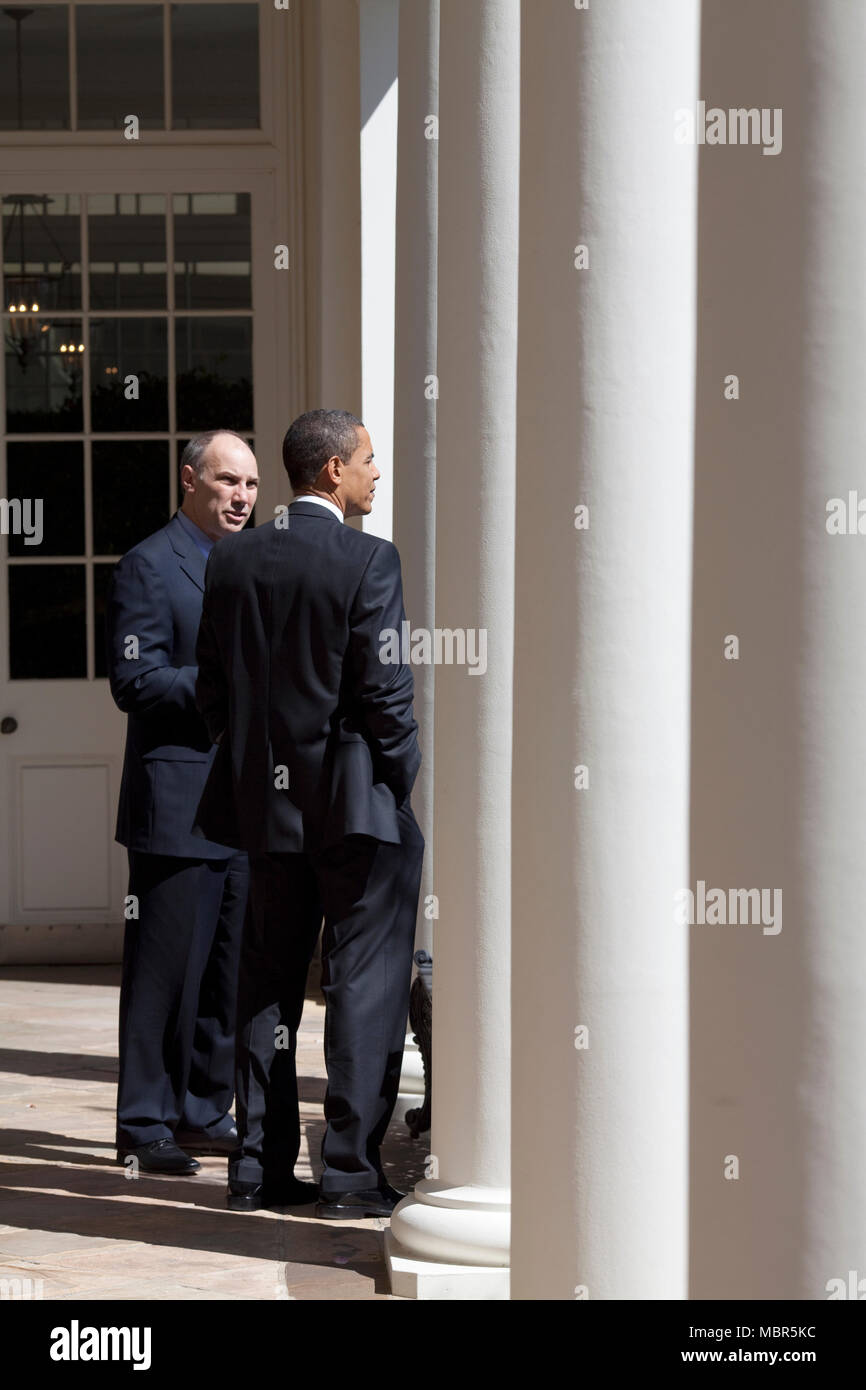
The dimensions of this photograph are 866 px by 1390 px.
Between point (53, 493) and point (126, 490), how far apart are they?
0.35 m

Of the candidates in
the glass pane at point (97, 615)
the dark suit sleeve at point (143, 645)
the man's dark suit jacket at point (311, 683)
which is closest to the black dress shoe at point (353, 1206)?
the man's dark suit jacket at point (311, 683)

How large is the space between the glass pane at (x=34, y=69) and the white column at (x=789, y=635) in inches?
302

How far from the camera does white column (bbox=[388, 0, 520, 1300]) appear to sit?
3.54 metres

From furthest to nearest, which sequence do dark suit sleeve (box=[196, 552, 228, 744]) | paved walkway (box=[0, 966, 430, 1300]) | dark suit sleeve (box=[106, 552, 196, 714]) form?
dark suit sleeve (box=[106, 552, 196, 714]) < dark suit sleeve (box=[196, 552, 228, 744]) < paved walkway (box=[0, 966, 430, 1300])

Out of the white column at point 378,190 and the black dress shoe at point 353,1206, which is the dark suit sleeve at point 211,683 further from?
the white column at point 378,190

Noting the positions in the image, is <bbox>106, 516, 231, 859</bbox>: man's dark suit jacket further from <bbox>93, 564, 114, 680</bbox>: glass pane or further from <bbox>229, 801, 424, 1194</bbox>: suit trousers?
<bbox>93, 564, 114, 680</bbox>: glass pane

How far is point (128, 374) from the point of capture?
8.79 meters

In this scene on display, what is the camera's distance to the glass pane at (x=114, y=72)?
8.77 m

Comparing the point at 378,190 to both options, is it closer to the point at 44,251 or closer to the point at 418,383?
the point at 418,383

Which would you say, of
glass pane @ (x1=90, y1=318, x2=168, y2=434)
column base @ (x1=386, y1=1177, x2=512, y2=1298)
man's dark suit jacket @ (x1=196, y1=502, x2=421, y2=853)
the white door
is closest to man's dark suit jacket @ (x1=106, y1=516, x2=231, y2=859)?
man's dark suit jacket @ (x1=196, y1=502, x2=421, y2=853)

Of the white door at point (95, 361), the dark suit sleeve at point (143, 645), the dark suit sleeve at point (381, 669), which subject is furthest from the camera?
the white door at point (95, 361)

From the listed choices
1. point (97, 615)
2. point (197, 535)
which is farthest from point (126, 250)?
point (197, 535)

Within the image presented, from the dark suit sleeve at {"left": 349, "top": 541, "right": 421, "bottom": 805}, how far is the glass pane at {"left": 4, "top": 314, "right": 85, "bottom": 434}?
508 centimetres

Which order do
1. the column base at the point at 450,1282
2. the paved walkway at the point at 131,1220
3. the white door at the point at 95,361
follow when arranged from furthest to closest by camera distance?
the white door at the point at 95,361 → the paved walkway at the point at 131,1220 → the column base at the point at 450,1282
